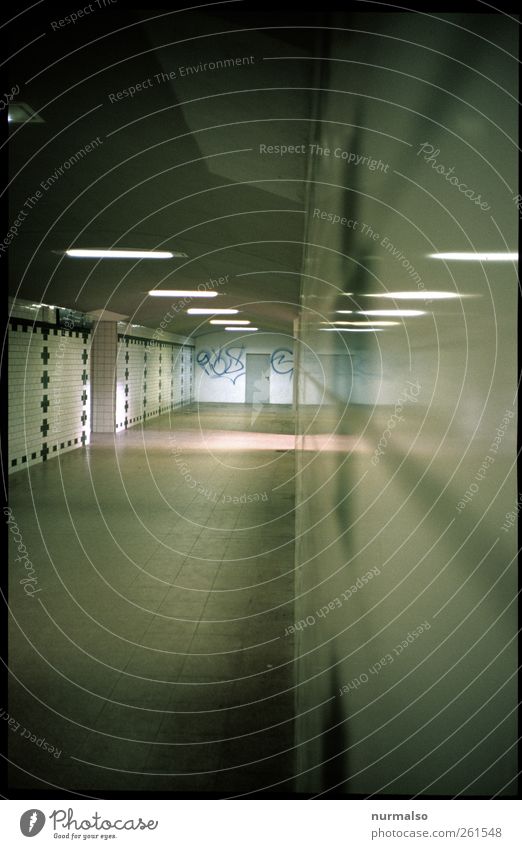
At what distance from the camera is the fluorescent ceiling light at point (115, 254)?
7199 millimetres

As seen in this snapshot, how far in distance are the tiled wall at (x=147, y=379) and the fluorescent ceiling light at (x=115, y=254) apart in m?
8.41

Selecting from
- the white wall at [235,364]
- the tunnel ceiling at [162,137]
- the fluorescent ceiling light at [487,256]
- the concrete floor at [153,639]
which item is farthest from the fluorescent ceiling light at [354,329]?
the white wall at [235,364]

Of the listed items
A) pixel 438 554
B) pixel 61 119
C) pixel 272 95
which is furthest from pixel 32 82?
pixel 438 554

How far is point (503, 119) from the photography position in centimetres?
72

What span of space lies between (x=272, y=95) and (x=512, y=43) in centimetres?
185

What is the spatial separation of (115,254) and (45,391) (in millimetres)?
4964

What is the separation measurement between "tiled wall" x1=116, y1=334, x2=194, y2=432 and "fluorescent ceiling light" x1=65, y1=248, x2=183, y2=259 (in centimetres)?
841

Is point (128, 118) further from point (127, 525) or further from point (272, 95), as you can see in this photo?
point (127, 525)

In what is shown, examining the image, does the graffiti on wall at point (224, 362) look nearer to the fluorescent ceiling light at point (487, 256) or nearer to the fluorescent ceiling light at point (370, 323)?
the fluorescent ceiling light at point (370, 323)

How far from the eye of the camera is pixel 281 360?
27500 millimetres

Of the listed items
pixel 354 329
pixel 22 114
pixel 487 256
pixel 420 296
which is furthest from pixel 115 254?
pixel 487 256

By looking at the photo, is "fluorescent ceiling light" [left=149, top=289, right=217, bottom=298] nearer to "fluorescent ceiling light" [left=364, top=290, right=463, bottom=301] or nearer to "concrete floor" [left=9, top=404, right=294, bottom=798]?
"concrete floor" [left=9, top=404, right=294, bottom=798]

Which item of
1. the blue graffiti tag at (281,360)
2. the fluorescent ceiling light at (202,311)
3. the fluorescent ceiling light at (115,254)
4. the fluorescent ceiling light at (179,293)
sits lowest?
the blue graffiti tag at (281,360)

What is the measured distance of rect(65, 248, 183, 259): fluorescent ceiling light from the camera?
7199mm
